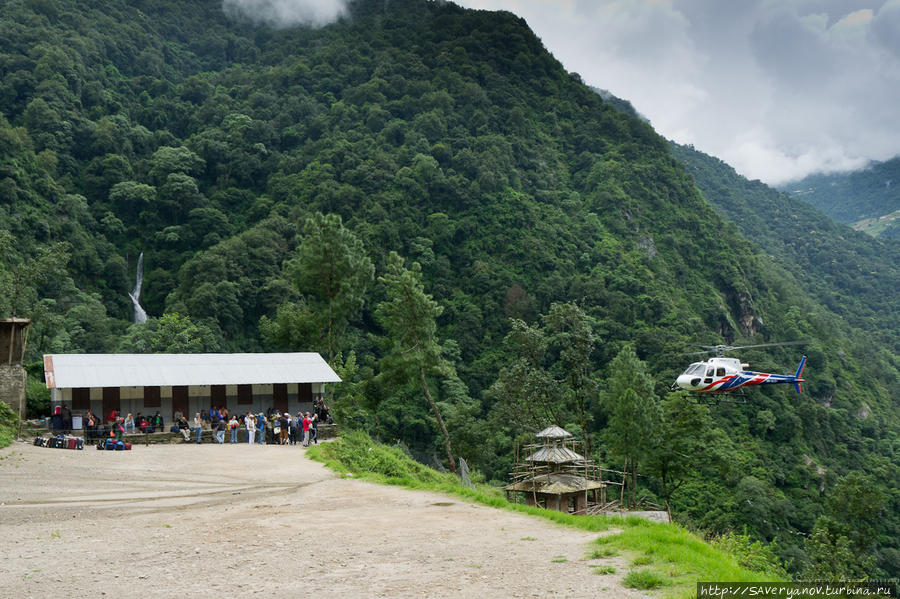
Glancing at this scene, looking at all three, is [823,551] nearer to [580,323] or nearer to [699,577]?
[580,323]

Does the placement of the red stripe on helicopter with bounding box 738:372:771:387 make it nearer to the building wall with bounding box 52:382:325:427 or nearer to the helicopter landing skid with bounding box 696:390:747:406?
the helicopter landing skid with bounding box 696:390:747:406

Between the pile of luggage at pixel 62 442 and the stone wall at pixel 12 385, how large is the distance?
428cm

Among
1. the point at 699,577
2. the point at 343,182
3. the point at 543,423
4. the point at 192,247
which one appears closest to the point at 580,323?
the point at 543,423

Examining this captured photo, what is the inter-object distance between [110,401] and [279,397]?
6.88 m

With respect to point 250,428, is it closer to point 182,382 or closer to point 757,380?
point 182,382

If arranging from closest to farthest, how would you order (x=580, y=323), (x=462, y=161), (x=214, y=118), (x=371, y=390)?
(x=371, y=390) < (x=580, y=323) < (x=462, y=161) < (x=214, y=118)

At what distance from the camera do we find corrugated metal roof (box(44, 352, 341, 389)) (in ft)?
86.5

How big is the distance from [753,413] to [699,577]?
2227 inches

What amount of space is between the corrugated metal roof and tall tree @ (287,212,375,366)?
686 centimetres

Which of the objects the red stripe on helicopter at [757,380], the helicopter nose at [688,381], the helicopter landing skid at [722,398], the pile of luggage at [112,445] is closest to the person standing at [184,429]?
the pile of luggage at [112,445]

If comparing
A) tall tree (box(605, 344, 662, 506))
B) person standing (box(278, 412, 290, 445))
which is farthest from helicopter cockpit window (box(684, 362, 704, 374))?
person standing (box(278, 412, 290, 445))

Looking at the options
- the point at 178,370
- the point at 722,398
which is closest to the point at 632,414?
the point at 722,398

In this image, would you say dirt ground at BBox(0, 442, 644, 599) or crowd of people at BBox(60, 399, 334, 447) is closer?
dirt ground at BBox(0, 442, 644, 599)

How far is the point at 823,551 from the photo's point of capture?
3741cm
